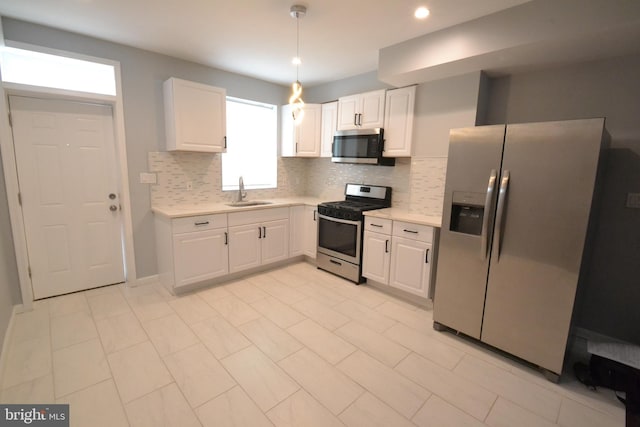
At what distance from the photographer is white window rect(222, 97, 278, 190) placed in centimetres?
401

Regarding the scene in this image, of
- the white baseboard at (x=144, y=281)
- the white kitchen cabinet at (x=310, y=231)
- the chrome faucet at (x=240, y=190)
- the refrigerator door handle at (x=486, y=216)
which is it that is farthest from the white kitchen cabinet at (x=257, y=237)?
the refrigerator door handle at (x=486, y=216)

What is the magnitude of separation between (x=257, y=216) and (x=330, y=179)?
4.54 feet

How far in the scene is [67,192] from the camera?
294 centimetres

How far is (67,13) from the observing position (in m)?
2.37

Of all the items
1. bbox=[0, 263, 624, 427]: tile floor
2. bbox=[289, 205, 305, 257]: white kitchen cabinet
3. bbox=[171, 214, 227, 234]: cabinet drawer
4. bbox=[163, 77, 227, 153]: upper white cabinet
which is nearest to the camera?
bbox=[0, 263, 624, 427]: tile floor

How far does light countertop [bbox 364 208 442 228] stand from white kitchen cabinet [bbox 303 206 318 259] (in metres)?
0.89

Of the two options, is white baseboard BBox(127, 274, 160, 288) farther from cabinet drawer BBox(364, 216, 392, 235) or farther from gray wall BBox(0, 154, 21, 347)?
cabinet drawer BBox(364, 216, 392, 235)

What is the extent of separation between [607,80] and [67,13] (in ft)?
14.4

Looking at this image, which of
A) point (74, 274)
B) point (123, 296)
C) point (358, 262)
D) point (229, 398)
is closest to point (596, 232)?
point (358, 262)

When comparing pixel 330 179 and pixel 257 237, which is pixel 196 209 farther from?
pixel 330 179

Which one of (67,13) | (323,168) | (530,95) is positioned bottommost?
(323,168)

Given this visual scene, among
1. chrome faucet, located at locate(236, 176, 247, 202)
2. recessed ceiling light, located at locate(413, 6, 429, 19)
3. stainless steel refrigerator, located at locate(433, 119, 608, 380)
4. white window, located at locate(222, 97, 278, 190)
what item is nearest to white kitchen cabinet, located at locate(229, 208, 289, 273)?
chrome faucet, located at locate(236, 176, 247, 202)

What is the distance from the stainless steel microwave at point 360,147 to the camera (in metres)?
3.41

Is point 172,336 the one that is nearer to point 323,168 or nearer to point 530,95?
point 323,168
